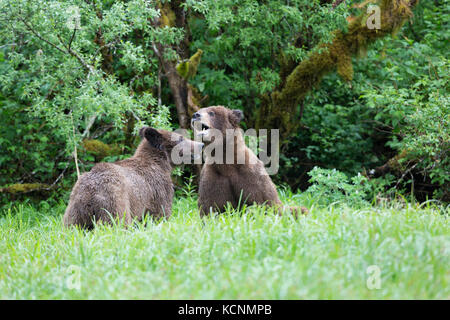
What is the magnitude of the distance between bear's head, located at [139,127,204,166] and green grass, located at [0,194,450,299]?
8.12 ft

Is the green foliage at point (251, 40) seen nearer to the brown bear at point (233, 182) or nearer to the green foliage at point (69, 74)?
the green foliage at point (69, 74)

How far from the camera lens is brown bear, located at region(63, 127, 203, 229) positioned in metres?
6.38

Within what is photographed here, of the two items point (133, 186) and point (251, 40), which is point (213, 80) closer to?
point (251, 40)

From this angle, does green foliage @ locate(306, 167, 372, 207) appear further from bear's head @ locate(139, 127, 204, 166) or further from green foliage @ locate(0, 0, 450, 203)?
bear's head @ locate(139, 127, 204, 166)

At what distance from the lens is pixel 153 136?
7910mm

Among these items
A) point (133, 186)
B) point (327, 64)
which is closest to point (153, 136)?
point (133, 186)

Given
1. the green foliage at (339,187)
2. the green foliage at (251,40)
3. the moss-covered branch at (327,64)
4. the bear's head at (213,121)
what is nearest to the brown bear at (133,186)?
the bear's head at (213,121)

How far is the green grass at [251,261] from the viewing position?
383 cm

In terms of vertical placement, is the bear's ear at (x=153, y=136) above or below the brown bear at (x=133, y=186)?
above

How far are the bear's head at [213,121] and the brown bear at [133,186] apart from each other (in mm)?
831

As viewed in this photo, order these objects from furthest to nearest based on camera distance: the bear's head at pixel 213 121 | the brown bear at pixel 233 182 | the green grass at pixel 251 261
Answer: the bear's head at pixel 213 121
the brown bear at pixel 233 182
the green grass at pixel 251 261

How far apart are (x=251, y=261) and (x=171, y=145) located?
13.2ft
